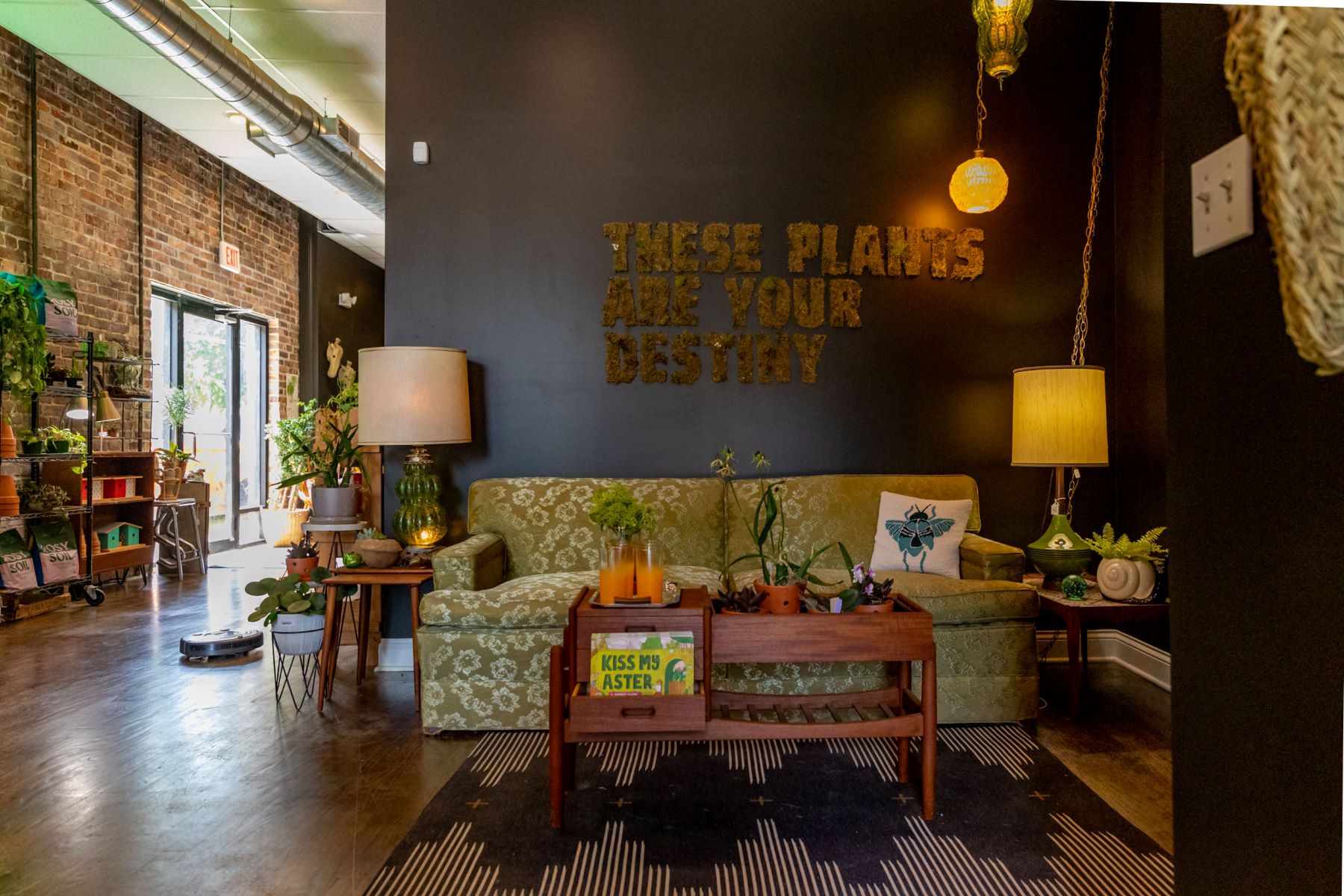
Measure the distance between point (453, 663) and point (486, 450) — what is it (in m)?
1.32

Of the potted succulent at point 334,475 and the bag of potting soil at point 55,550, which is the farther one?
the bag of potting soil at point 55,550

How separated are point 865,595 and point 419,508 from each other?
82.8 inches

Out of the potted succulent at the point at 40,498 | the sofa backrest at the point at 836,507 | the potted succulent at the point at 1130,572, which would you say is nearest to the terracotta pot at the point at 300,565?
the sofa backrest at the point at 836,507

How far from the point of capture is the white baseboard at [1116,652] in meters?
3.67

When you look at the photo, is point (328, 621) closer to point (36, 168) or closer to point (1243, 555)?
point (1243, 555)

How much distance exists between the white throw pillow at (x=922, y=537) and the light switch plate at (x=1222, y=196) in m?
2.55

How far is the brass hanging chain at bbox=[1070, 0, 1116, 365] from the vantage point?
4.10m

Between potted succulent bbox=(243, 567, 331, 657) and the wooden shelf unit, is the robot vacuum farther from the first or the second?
the wooden shelf unit

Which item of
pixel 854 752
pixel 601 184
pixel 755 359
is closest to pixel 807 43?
pixel 601 184

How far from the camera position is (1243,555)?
93cm

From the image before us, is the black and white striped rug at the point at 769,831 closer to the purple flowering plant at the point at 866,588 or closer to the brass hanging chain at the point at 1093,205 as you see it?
the purple flowering plant at the point at 866,588

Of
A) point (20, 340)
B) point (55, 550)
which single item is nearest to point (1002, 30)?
point (20, 340)

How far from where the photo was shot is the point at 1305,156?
1.84ft

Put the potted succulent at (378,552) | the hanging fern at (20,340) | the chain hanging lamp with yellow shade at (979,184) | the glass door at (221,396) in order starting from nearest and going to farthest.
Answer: the potted succulent at (378,552) → the chain hanging lamp with yellow shade at (979,184) → the hanging fern at (20,340) → the glass door at (221,396)
